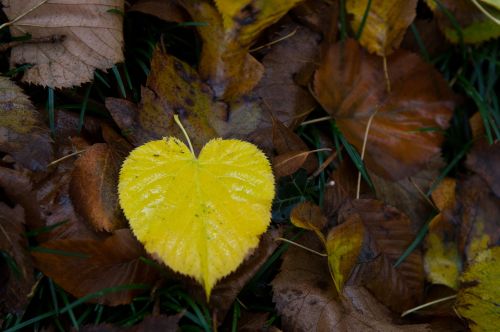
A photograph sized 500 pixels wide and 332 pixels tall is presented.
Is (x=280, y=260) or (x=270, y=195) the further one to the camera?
(x=280, y=260)

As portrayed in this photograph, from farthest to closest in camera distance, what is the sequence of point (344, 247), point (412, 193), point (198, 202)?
point (412, 193), point (344, 247), point (198, 202)

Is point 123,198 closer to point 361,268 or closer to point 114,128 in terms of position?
point 114,128

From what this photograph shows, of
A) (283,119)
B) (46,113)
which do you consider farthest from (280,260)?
(46,113)

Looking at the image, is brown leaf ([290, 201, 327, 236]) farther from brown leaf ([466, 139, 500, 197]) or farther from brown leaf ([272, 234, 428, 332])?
brown leaf ([466, 139, 500, 197])

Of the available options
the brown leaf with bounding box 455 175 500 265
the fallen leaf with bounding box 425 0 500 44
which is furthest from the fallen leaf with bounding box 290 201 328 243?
the fallen leaf with bounding box 425 0 500 44

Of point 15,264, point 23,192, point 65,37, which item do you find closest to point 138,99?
point 65,37

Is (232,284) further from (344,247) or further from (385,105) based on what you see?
(385,105)

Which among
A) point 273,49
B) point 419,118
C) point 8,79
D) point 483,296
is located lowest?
point 483,296
